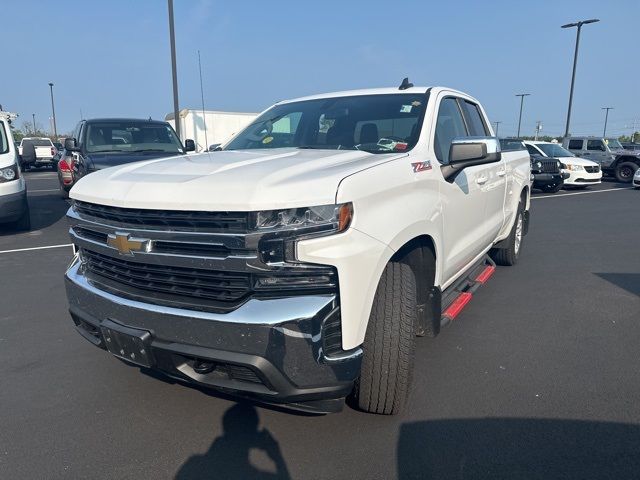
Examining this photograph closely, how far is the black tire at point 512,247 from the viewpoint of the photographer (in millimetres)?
5827

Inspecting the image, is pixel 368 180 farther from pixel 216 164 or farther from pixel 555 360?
pixel 555 360

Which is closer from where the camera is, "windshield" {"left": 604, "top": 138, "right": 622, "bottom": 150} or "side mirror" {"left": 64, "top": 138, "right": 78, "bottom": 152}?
"side mirror" {"left": 64, "top": 138, "right": 78, "bottom": 152}

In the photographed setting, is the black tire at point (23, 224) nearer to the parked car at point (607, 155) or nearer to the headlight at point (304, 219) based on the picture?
the headlight at point (304, 219)

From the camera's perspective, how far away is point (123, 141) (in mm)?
8742

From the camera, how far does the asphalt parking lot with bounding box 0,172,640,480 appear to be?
2.41m

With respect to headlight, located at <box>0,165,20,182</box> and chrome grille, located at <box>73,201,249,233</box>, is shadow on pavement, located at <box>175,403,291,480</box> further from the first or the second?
headlight, located at <box>0,165,20,182</box>

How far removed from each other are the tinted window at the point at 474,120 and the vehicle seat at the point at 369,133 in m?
1.23

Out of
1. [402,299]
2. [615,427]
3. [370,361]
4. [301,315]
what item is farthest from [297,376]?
[615,427]

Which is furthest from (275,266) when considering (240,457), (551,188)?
(551,188)

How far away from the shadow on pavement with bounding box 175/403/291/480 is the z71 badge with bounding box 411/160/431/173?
166 centimetres

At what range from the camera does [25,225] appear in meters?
8.59

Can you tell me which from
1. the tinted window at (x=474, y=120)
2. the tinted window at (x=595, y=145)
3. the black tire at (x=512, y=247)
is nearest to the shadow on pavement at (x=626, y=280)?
the black tire at (x=512, y=247)

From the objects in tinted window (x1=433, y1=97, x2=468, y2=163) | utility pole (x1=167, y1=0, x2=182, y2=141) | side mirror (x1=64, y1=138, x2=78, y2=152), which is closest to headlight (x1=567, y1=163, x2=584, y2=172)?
utility pole (x1=167, y1=0, x2=182, y2=141)

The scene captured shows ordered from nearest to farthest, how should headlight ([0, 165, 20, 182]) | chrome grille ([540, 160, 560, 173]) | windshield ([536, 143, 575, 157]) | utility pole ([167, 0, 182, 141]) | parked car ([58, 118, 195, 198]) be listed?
headlight ([0, 165, 20, 182]), parked car ([58, 118, 195, 198]), utility pole ([167, 0, 182, 141]), chrome grille ([540, 160, 560, 173]), windshield ([536, 143, 575, 157])
